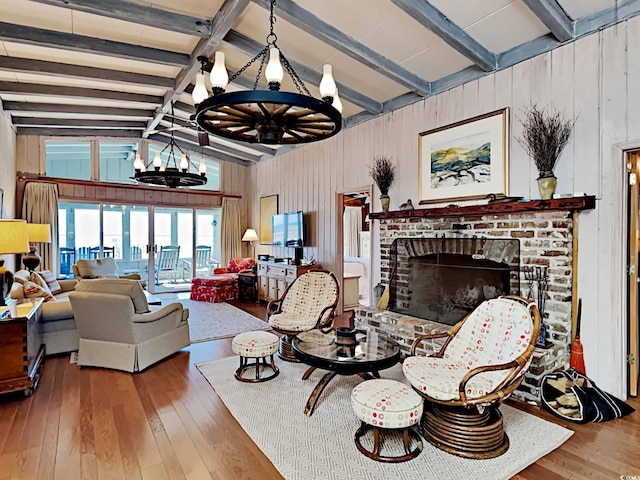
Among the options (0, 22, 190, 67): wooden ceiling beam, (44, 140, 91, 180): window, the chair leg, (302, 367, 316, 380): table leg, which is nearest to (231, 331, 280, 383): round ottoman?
(302, 367, 316, 380): table leg

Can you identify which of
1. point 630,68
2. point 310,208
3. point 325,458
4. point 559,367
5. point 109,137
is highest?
point 109,137

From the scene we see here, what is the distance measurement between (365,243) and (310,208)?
3545 mm

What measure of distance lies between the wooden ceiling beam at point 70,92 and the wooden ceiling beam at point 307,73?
2.75 metres

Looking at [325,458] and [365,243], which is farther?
[365,243]

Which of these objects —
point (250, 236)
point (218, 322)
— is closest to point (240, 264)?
point (250, 236)

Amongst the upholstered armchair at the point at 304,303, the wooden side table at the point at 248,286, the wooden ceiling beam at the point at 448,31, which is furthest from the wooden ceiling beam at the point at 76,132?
the wooden ceiling beam at the point at 448,31

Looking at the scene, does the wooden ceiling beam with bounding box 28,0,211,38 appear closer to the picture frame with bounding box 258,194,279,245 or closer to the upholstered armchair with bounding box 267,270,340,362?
the upholstered armchair with bounding box 267,270,340,362

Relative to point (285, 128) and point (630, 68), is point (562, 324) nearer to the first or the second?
point (630, 68)

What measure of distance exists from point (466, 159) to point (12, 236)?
15.1ft

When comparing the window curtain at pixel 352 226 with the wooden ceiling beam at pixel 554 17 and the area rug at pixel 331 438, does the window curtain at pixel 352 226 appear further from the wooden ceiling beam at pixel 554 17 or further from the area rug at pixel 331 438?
the wooden ceiling beam at pixel 554 17

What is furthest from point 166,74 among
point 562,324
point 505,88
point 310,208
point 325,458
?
point 562,324

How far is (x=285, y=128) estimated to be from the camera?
285 centimetres

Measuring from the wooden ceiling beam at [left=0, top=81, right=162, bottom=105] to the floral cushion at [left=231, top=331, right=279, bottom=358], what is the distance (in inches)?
188

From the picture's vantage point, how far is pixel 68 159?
→ 7.79 meters
